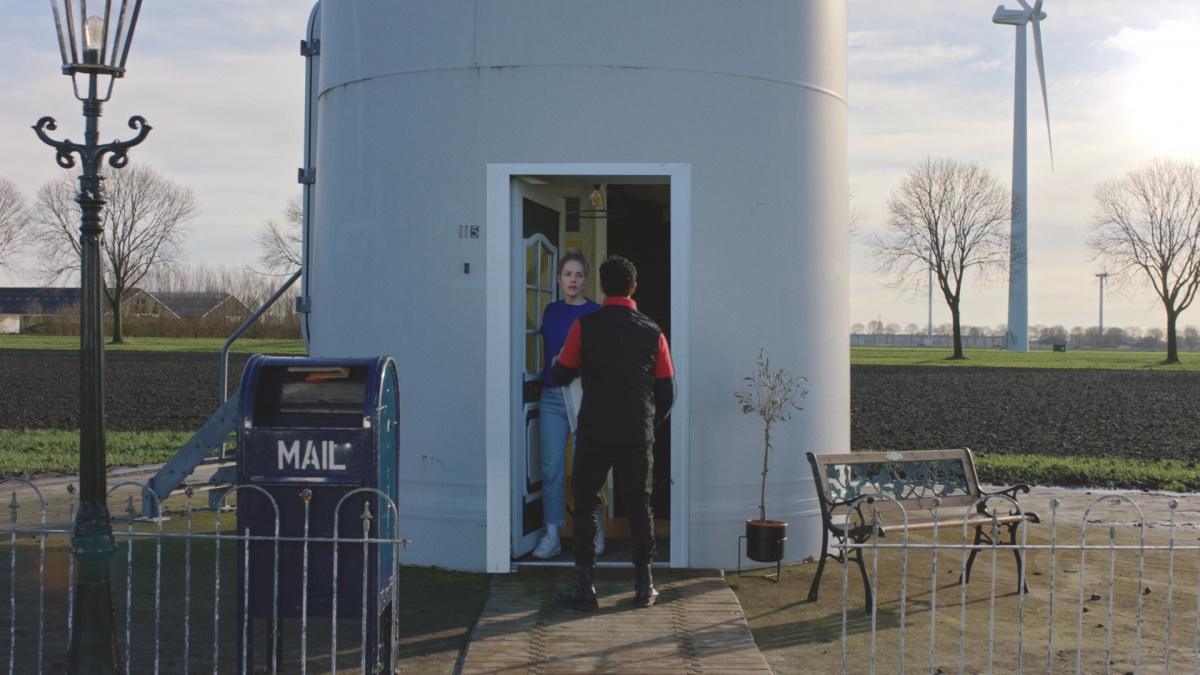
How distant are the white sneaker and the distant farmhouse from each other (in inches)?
2146

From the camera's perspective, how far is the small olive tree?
5781mm

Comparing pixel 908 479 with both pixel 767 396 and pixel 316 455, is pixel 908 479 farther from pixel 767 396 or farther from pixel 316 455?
pixel 316 455

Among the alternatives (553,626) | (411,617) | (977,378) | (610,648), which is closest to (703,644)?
(610,648)

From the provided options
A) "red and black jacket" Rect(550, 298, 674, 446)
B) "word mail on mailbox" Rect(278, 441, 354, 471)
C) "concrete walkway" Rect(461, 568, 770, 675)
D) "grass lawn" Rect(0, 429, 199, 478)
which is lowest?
"grass lawn" Rect(0, 429, 199, 478)

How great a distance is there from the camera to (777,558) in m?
5.60

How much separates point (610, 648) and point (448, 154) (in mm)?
3276

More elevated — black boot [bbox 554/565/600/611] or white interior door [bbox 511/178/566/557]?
white interior door [bbox 511/178/566/557]

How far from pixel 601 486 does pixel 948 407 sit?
16.3m

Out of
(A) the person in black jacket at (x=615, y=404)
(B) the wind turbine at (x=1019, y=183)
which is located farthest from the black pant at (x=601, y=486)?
(B) the wind turbine at (x=1019, y=183)

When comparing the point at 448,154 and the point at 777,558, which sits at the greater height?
the point at 448,154

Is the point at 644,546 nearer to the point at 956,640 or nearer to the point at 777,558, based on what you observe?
the point at 777,558

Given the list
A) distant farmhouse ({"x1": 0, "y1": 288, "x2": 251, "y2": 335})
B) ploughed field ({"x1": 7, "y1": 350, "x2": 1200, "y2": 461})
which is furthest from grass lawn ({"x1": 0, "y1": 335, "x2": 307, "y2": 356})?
ploughed field ({"x1": 7, "y1": 350, "x2": 1200, "y2": 461})

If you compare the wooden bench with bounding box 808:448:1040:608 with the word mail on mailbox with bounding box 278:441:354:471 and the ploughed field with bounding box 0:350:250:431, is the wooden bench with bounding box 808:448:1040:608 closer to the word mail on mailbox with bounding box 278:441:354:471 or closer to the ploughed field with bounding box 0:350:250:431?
the word mail on mailbox with bounding box 278:441:354:471

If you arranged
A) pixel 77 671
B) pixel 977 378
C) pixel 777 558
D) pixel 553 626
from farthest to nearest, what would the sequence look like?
pixel 977 378
pixel 777 558
pixel 553 626
pixel 77 671
